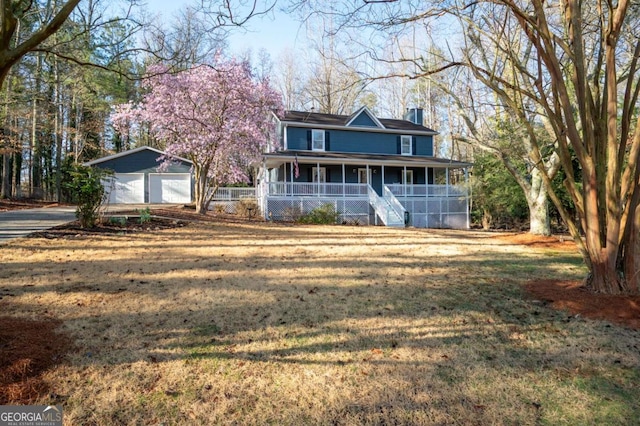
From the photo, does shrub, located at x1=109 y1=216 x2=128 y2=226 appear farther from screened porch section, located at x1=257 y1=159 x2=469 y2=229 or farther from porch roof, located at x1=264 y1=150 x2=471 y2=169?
porch roof, located at x1=264 y1=150 x2=471 y2=169

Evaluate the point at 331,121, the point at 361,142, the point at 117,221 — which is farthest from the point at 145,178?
the point at 117,221

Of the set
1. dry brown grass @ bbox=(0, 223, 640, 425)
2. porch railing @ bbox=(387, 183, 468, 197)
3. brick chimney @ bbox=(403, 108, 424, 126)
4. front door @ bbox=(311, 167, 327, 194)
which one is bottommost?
dry brown grass @ bbox=(0, 223, 640, 425)

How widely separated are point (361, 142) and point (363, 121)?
52.4 inches

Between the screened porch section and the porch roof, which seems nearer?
the screened porch section

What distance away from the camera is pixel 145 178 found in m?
27.8

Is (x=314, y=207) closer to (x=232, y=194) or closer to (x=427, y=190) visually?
(x=427, y=190)

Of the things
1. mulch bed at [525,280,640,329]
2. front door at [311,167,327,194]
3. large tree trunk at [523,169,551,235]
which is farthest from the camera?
front door at [311,167,327,194]

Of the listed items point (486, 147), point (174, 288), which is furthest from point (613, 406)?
point (486, 147)

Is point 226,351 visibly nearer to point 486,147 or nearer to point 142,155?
point 486,147

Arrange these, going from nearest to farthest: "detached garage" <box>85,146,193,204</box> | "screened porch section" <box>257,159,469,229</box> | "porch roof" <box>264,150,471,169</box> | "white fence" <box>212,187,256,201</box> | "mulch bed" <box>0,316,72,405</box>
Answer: "mulch bed" <box>0,316,72,405</box> → "screened porch section" <box>257,159,469,229</box> → "porch roof" <box>264,150,471,169</box> → "white fence" <box>212,187,256,201</box> → "detached garage" <box>85,146,193,204</box>

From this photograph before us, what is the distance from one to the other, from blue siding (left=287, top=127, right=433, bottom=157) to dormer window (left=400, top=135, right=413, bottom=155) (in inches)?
12.9

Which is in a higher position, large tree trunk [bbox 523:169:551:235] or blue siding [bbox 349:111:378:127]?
blue siding [bbox 349:111:378:127]

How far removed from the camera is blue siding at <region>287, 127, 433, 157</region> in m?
23.6

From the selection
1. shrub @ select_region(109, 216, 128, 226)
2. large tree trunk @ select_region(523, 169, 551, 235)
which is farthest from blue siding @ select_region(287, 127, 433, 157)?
shrub @ select_region(109, 216, 128, 226)
